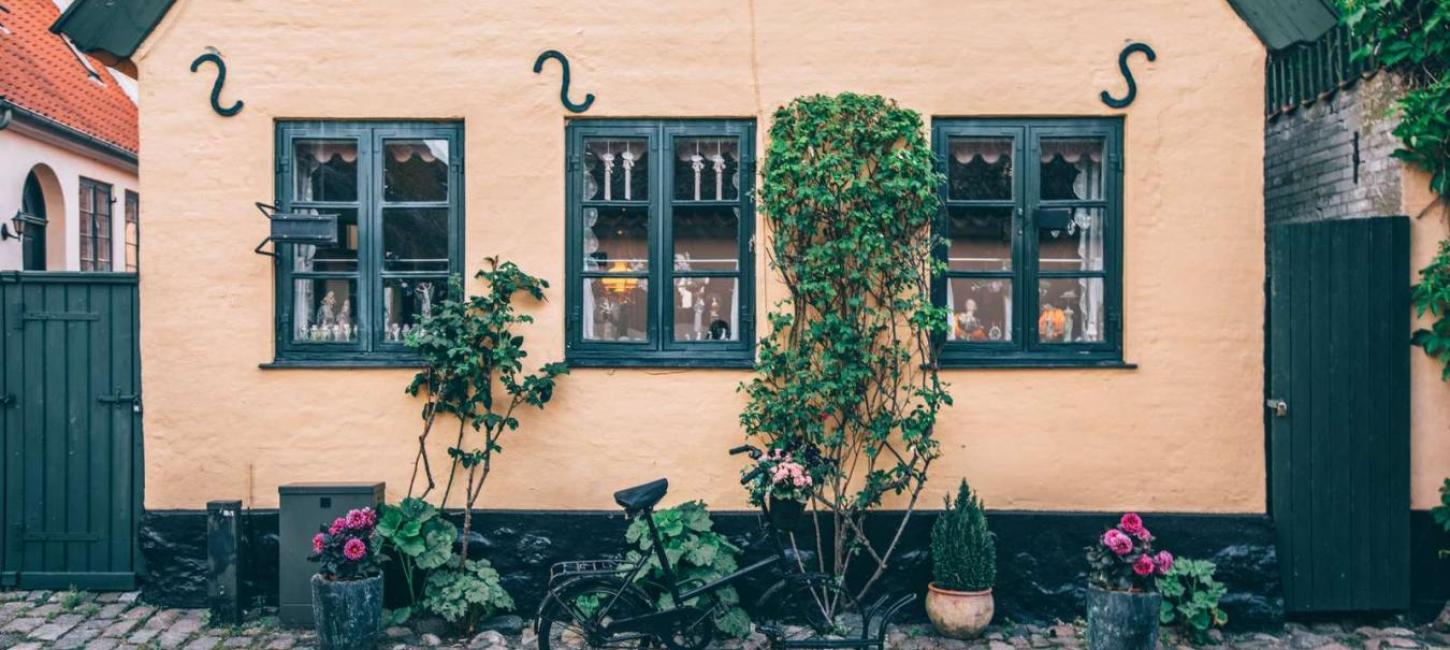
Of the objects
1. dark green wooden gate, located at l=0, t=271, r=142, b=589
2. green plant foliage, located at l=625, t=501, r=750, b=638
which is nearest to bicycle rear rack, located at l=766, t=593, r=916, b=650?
green plant foliage, located at l=625, t=501, r=750, b=638

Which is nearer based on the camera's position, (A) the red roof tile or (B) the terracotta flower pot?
(B) the terracotta flower pot

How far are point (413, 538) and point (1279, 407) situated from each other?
5.05 m

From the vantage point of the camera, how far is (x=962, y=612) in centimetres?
602

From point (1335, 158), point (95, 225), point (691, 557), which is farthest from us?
point (95, 225)

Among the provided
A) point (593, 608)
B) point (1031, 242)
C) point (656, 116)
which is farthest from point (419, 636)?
point (1031, 242)

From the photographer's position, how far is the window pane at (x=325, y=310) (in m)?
6.62

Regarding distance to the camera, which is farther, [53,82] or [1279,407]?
[53,82]

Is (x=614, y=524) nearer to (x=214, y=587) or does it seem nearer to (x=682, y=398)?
(x=682, y=398)

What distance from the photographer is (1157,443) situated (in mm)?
6395

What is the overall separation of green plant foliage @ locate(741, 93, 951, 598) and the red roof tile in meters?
8.27

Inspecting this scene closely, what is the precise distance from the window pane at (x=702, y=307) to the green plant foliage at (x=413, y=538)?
1775 mm

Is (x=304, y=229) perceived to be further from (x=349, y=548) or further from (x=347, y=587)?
(x=347, y=587)

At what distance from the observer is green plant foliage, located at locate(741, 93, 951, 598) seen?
243 inches

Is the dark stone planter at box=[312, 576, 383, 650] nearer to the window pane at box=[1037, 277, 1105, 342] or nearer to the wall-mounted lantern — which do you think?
the wall-mounted lantern
